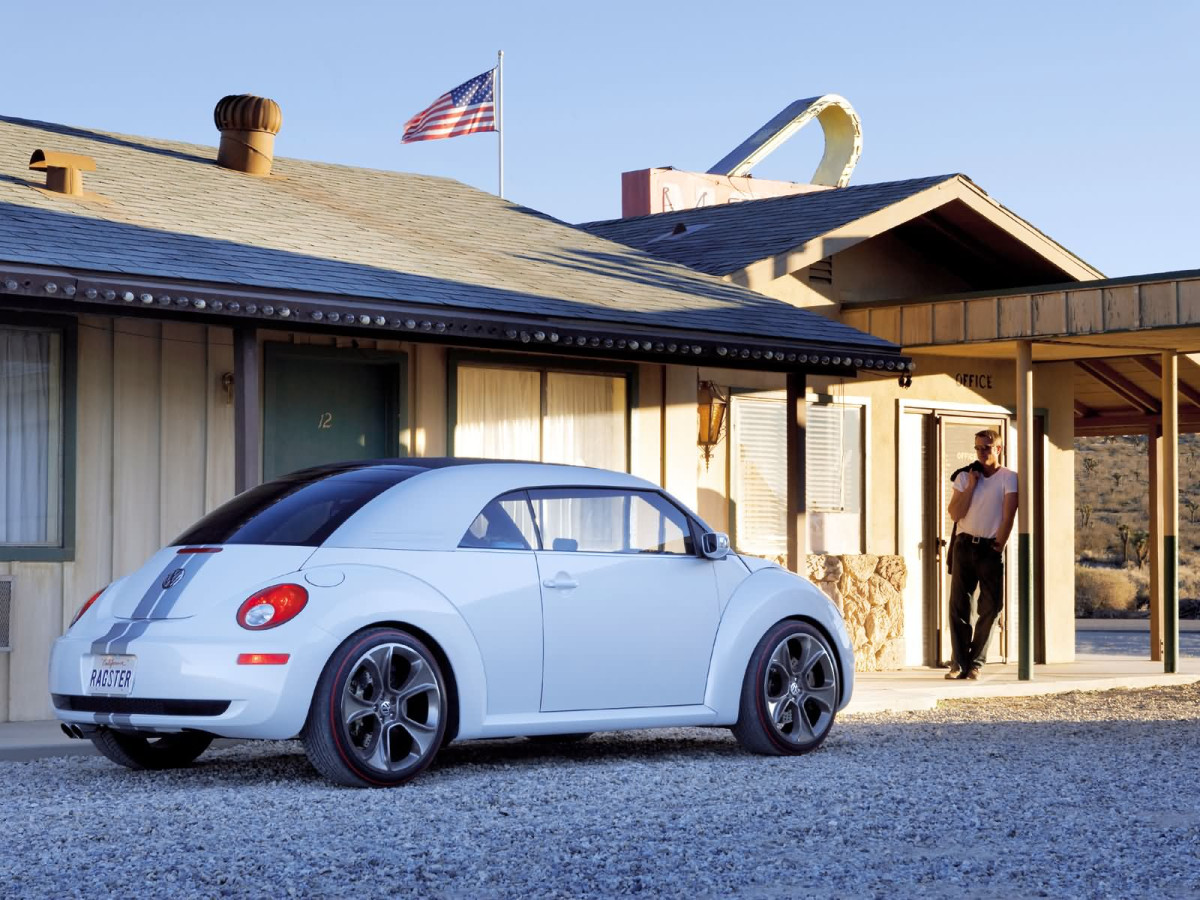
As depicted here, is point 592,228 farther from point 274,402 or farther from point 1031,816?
point 1031,816

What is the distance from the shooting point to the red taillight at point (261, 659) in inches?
308

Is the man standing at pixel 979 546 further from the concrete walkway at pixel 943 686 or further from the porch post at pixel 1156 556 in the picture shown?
the porch post at pixel 1156 556

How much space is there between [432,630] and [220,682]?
0.99 meters

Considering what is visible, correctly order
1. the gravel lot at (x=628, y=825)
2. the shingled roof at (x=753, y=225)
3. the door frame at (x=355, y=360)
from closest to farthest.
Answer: the gravel lot at (x=628, y=825) < the door frame at (x=355, y=360) < the shingled roof at (x=753, y=225)

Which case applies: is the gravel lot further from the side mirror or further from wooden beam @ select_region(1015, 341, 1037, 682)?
wooden beam @ select_region(1015, 341, 1037, 682)

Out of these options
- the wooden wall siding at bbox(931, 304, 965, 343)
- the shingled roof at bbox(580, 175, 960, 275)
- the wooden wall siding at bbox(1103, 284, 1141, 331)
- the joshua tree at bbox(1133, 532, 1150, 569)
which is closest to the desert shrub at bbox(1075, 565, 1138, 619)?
the joshua tree at bbox(1133, 532, 1150, 569)

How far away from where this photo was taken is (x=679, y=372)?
50.1ft

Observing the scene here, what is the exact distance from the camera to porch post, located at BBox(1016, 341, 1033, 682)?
48.6 ft

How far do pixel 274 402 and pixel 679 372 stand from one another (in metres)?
3.77

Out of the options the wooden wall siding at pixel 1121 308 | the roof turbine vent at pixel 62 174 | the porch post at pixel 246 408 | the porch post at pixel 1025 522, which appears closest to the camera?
the porch post at pixel 246 408

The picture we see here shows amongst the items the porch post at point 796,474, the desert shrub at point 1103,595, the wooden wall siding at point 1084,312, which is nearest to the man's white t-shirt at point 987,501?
the wooden wall siding at point 1084,312

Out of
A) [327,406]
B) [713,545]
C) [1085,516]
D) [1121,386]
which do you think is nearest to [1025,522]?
[1121,386]

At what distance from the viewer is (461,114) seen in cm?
2191

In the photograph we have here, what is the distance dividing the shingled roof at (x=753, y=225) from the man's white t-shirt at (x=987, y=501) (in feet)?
8.64
